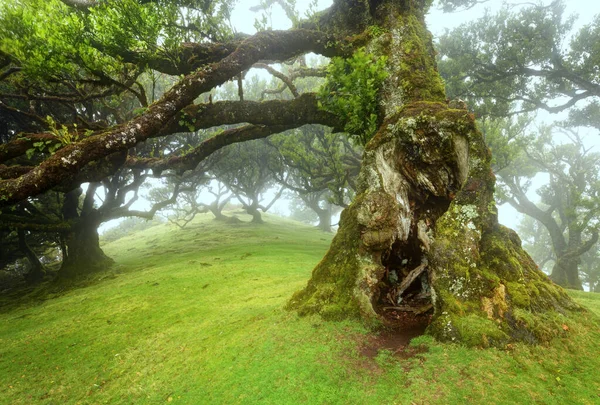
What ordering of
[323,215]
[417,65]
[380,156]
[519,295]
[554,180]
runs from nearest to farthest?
[519,295], [380,156], [417,65], [554,180], [323,215]

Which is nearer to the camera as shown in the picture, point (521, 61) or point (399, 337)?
point (399, 337)

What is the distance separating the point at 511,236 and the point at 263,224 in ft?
85.7

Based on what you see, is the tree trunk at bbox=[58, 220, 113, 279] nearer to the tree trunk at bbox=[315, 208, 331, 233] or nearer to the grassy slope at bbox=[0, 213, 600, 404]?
the grassy slope at bbox=[0, 213, 600, 404]

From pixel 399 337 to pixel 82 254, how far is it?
17076 millimetres

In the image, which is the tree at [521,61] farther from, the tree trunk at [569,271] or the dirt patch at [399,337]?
the dirt patch at [399,337]

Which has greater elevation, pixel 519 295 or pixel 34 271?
pixel 519 295

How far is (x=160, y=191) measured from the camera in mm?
37094

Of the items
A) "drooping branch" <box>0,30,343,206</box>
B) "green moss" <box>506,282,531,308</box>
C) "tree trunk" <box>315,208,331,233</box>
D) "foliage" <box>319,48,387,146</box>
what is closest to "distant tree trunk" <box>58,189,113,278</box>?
"drooping branch" <box>0,30,343,206</box>

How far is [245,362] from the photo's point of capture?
15.0 ft

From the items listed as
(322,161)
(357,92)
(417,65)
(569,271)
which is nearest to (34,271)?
(322,161)

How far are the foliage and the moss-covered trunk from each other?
362 millimetres

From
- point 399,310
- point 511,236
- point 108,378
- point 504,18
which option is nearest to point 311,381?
point 399,310

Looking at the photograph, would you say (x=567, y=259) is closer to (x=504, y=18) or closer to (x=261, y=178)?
(x=504, y=18)

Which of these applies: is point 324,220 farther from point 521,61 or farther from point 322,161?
point 521,61
